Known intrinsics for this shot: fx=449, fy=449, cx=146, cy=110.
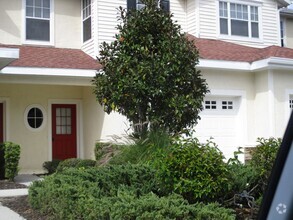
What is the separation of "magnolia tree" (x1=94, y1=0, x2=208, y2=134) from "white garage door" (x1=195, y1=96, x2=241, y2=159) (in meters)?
5.98

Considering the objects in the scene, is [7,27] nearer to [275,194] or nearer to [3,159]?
[3,159]

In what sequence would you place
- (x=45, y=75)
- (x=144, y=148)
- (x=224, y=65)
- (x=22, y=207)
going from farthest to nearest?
(x=224, y=65)
(x=45, y=75)
(x=144, y=148)
(x=22, y=207)

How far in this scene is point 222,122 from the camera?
1583 centimetres

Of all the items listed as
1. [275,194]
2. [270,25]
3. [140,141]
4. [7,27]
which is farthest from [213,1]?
[275,194]

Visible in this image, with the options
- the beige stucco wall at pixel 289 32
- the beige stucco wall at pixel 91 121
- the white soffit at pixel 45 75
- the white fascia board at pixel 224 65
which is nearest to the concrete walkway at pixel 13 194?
the beige stucco wall at pixel 91 121

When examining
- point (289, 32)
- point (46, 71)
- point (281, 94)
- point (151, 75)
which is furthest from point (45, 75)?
point (289, 32)

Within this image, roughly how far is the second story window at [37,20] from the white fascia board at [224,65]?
563cm

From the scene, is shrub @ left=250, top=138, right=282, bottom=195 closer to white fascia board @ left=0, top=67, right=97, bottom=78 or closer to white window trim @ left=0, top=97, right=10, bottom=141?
white fascia board @ left=0, top=67, right=97, bottom=78

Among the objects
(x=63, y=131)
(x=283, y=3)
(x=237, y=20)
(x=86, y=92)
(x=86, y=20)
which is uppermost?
(x=283, y=3)

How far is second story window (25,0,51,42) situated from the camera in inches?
621

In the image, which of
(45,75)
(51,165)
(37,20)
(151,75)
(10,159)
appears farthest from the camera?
(37,20)

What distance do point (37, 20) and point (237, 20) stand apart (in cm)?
803

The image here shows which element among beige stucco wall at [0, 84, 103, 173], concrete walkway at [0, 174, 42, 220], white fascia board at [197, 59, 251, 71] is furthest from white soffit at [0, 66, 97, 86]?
white fascia board at [197, 59, 251, 71]

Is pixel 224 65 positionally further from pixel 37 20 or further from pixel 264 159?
pixel 264 159
